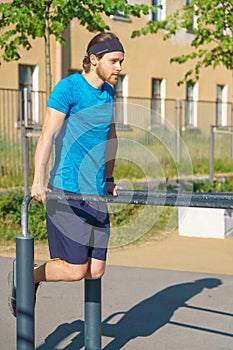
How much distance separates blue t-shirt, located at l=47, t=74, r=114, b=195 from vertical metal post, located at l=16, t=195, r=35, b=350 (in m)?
0.43

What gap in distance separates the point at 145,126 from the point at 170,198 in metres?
12.5

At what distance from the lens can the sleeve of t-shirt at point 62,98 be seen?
3.68m

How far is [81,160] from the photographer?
3797mm

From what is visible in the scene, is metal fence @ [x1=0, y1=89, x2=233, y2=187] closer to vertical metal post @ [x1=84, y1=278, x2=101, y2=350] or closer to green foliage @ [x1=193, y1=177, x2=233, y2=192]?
green foliage @ [x1=193, y1=177, x2=233, y2=192]

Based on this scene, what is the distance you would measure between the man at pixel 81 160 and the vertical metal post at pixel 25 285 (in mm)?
404

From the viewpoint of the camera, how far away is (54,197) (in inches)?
137

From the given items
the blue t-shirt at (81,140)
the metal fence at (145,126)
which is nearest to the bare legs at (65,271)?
the blue t-shirt at (81,140)

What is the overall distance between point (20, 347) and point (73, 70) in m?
15.7

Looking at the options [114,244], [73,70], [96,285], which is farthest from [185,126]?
[96,285]

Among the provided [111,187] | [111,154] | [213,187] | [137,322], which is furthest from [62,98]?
[213,187]

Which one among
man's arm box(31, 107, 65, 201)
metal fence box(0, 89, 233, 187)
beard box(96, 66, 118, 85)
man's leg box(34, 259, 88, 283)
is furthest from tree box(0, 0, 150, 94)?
man's leg box(34, 259, 88, 283)

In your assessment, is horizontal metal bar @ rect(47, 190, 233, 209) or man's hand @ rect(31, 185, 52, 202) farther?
man's hand @ rect(31, 185, 52, 202)

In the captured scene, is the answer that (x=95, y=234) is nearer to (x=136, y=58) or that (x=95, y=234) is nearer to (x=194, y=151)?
(x=194, y=151)

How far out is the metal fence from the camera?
12214 mm
